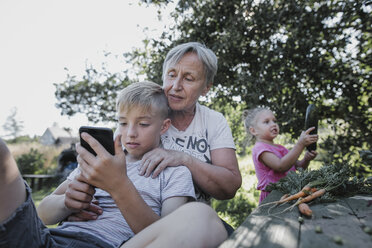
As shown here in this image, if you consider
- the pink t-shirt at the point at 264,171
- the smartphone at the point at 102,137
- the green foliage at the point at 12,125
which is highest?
the smartphone at the point at 102,137

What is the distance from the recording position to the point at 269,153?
305 cm

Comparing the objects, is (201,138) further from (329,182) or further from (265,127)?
(265,127)

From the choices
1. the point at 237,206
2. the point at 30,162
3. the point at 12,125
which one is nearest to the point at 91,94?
the point at 237,206

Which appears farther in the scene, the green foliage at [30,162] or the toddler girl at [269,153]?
the green foliage at [30,162]

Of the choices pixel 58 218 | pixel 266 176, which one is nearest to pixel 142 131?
pixel 58 218

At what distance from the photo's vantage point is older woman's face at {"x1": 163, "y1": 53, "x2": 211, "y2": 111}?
2.28 metres

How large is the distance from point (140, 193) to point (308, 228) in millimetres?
1018

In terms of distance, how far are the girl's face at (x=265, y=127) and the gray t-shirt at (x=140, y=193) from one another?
2.05 m

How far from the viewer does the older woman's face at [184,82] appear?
228 centimetres

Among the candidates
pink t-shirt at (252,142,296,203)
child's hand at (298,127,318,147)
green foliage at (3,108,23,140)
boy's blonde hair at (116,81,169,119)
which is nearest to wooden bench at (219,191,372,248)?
boy's blonde hair at (116,81,169,119)

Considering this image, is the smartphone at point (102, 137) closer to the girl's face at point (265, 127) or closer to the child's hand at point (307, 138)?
the child's hand at point (307, 138)

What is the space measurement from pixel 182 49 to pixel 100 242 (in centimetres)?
175

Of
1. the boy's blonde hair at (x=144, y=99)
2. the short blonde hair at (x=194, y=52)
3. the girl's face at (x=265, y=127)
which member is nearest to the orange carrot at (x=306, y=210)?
the boy's blonde hair at (x=144, y=99)

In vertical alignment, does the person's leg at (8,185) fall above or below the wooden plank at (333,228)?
above
